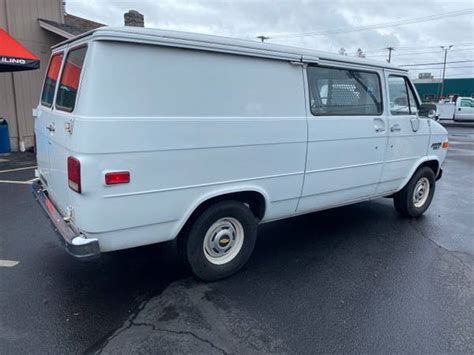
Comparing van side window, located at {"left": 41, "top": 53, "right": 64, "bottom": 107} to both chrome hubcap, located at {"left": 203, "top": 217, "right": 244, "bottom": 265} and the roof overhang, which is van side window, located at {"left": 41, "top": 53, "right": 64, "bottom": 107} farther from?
the roof overhang

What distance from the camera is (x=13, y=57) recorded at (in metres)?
8.94

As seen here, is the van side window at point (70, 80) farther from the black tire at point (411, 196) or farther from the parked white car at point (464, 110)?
the parked white car at point (464, 110)

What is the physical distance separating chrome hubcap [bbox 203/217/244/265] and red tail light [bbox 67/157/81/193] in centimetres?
124

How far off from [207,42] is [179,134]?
2.64 feet

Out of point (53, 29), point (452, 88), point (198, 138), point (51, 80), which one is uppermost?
point (452, 88)

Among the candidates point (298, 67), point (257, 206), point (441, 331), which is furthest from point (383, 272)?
point (298, 67)

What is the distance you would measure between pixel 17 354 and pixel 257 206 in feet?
7.59

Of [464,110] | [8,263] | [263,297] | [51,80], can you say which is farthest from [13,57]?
[464,110]

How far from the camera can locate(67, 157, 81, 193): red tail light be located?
2692 mm

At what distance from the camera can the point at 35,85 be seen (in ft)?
37.6

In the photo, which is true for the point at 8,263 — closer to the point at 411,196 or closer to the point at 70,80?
the point at 70,80

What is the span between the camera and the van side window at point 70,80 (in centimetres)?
299

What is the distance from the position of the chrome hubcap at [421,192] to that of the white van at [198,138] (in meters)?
1.26

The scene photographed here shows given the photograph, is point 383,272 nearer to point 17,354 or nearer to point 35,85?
point 17,354
